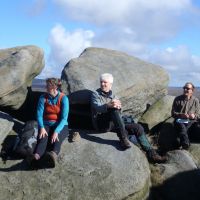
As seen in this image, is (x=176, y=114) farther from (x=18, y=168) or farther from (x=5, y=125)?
(x=18, y=168)

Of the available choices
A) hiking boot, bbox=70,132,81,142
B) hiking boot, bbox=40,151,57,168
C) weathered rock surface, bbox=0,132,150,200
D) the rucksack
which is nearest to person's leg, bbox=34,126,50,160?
hiking boot, bbox=40,151,57,168

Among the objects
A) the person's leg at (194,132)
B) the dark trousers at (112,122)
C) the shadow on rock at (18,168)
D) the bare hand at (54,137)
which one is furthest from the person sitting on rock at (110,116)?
the shadow on rock at (18,168)

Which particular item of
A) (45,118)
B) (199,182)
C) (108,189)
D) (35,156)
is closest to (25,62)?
(45,118)

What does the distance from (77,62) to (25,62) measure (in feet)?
6.16

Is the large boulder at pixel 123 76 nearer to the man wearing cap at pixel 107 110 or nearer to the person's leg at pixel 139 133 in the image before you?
the man wearing cap at pixel 107 110

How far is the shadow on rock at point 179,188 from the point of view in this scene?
1196 cm

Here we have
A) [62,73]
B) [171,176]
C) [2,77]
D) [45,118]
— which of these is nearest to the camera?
[45,118]

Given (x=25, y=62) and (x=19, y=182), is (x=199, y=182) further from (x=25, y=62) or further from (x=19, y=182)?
(x=25, y=62)

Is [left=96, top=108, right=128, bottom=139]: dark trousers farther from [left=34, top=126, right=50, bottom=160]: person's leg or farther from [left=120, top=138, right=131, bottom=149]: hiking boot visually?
[left=34, top=126, right=50, bottom=160]: person's leg

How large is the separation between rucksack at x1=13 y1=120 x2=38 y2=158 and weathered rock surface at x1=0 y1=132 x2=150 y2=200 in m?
0.31

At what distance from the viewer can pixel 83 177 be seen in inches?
438

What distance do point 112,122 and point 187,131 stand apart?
3.35 meters

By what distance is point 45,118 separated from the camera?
11688 millimetres

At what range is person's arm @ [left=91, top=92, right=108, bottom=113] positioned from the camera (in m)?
12.1
